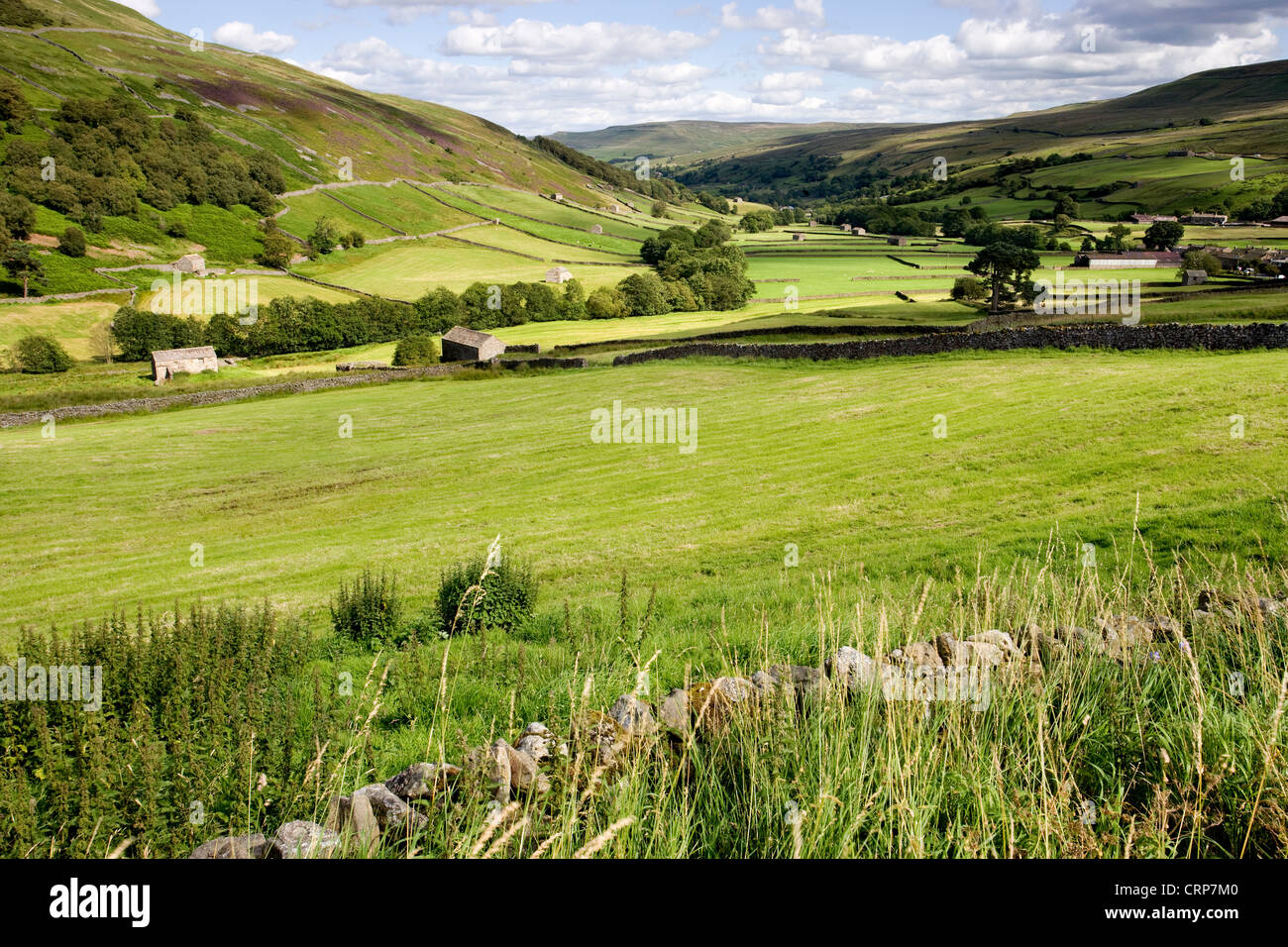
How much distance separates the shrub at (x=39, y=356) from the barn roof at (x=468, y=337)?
132 ft

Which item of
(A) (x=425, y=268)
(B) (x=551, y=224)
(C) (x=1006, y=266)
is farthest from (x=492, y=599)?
(B) (x=551, y=224)

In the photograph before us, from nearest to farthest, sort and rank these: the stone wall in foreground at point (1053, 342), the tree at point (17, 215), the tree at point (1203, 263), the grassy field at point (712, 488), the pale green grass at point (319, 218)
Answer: the grassy field at point (712, 488)
the stone wall in foreground at point (1053, 342)
the tree at point (1203, 263)
the tree at point (17, 215)
the pale green grass at point (319, 218)

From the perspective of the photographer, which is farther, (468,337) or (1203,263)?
(1203,263)

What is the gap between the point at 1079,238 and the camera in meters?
111

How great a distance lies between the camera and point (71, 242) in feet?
351

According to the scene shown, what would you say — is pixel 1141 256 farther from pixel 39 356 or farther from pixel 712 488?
pixel 39 356

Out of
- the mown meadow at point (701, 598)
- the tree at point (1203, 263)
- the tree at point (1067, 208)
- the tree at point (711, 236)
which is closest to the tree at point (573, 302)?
the tree at point (711, 236)

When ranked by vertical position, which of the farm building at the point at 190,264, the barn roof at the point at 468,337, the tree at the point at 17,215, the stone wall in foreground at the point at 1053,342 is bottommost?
the stone wall in foreground at the point at 1053,342

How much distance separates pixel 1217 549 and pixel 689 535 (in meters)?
10.00

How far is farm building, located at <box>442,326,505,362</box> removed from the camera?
71500 millimetres

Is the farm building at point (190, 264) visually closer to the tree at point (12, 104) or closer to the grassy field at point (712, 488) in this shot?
the tree at point (12, 104)

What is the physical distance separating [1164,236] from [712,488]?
332ft

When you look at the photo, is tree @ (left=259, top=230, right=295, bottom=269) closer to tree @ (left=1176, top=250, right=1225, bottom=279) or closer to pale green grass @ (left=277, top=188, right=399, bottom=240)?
pale green grass @ (left=277, top=188, right=399, bottom=240)

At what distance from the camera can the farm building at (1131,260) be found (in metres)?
88.5
